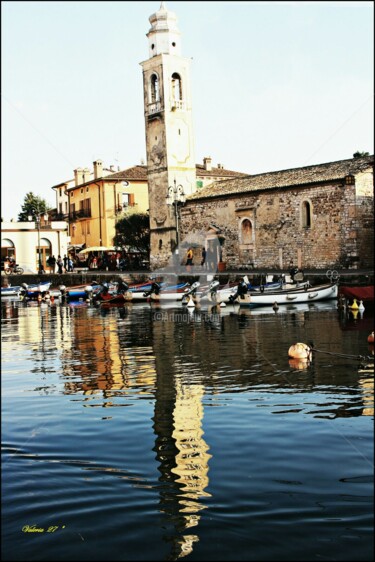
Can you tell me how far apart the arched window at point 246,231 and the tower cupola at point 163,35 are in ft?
39.6

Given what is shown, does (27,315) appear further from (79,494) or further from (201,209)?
(79,494)

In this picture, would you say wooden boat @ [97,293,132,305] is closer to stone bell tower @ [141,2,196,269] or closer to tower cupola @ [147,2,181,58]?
stone bell tower @ [141,2,196,269]

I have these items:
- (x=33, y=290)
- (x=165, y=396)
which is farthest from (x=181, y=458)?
(x=33, y=290)

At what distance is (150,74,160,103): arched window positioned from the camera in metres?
45.0

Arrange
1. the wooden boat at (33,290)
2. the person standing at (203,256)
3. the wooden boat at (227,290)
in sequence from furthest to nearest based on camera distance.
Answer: the wooden boat at (33,290), the person standing at (203,256), the wooden boat at (227,290)

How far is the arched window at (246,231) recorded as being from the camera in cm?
4038

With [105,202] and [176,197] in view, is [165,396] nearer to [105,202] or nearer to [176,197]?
[176,197]

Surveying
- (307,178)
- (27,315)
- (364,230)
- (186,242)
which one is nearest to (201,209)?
(186,242)

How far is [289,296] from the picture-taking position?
3041cm

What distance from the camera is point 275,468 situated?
7.18 meters

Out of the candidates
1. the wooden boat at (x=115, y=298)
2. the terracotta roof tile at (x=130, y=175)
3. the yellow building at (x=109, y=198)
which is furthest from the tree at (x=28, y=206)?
the terracotta roof tile at (x=130, y=175)

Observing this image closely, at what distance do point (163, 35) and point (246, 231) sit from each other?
1365 centimetres

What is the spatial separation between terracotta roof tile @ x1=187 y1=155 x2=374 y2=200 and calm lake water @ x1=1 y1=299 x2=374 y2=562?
21.3 metres

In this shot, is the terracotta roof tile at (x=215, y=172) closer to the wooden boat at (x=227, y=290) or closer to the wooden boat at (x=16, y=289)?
the wooden boat at (x=16, y=289)
